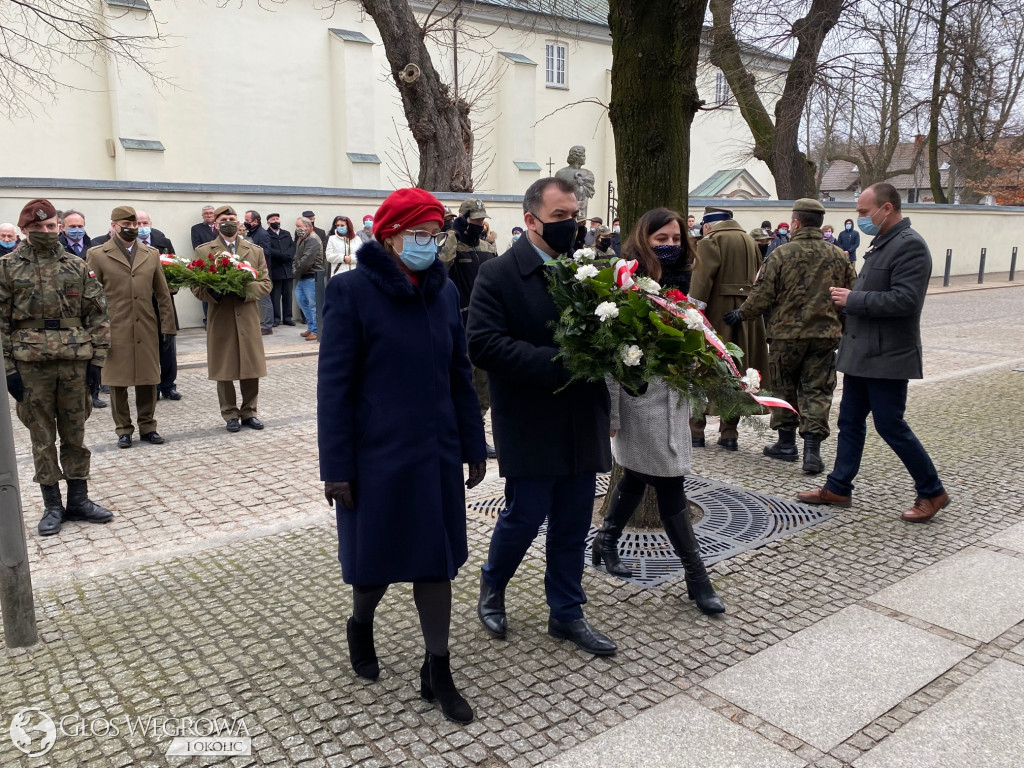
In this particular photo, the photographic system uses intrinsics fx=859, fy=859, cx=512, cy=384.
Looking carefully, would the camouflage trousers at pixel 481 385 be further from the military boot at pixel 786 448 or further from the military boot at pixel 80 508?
the military boot at pixel 80 508

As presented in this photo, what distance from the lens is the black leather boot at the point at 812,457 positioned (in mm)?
6508

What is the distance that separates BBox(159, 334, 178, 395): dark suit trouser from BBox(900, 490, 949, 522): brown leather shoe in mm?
7144

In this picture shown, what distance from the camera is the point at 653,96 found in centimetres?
516

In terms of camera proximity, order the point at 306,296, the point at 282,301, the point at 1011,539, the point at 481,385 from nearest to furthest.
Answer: the point at 1011,539 → the point at 481,385 → the point at 306,296 → the point at 282,301

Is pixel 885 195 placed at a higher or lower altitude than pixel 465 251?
higher

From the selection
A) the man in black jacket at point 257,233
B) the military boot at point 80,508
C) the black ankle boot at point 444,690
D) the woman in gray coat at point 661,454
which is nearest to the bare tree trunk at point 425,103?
the man in black jacket at point 257,233

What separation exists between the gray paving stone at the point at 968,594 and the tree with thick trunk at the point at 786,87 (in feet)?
56.5

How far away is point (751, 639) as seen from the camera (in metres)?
3.89

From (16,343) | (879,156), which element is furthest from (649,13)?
(879,156)

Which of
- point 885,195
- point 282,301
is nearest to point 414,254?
point 885,195

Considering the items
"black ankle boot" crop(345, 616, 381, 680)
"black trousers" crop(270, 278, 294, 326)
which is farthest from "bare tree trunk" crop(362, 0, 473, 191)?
"black ankle boot" crop(345, 616, 381, 680)

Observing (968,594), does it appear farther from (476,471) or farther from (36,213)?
(36,213)

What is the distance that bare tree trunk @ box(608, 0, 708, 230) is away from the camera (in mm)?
5121

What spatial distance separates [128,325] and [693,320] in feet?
18.3
